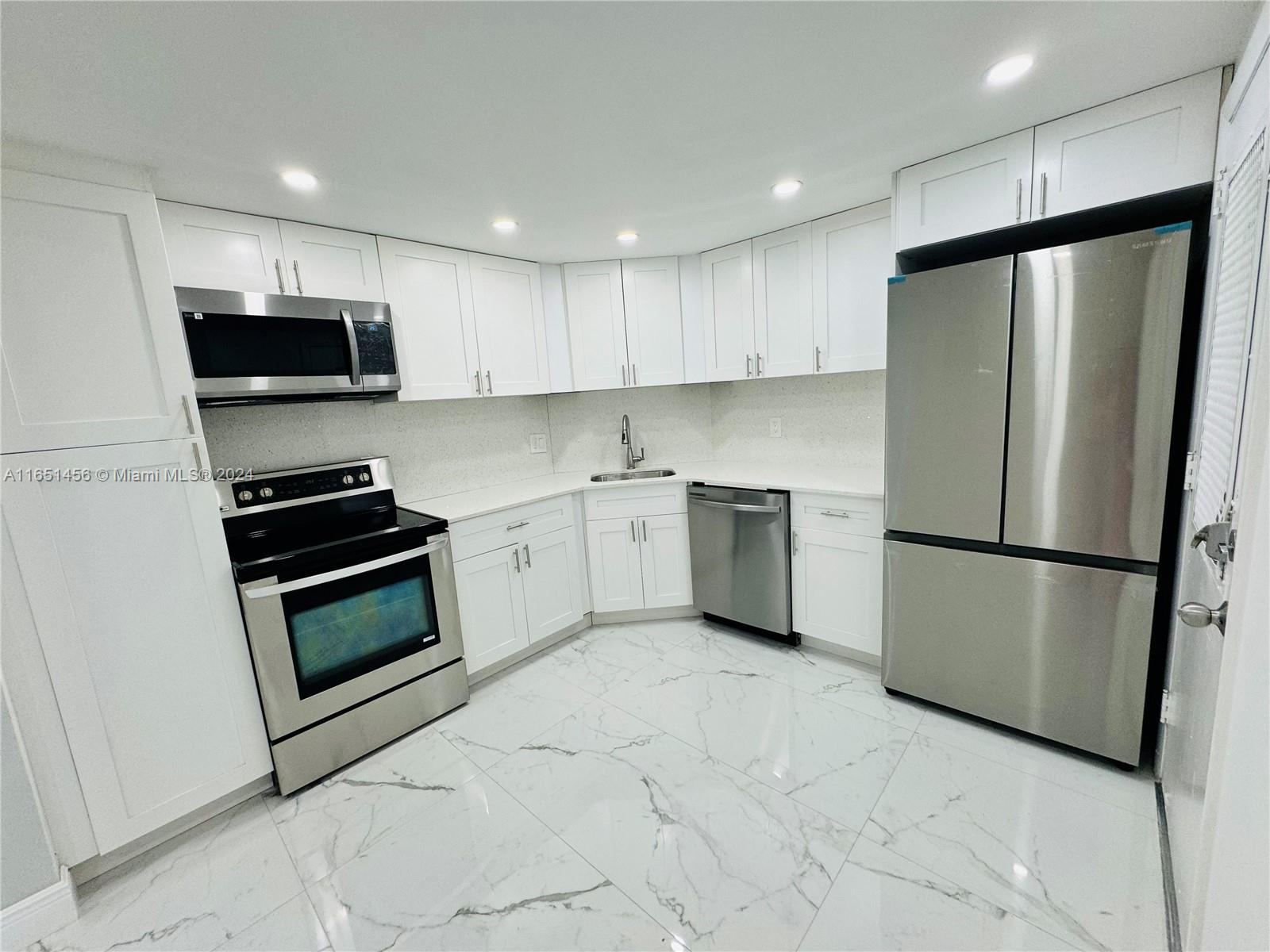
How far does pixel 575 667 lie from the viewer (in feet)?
8.79

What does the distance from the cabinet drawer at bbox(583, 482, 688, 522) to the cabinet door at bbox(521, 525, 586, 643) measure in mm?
207

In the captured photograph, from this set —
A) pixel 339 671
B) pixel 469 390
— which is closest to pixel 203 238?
pixel 469 390

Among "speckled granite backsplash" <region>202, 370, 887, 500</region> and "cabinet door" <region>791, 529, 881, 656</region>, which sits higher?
"speckled granite backsplash" <region>202, 370, 887, 500</region>

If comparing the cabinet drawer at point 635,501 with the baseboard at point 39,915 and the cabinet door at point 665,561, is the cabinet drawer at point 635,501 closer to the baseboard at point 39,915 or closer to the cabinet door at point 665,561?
the cabinet door at point 665,561

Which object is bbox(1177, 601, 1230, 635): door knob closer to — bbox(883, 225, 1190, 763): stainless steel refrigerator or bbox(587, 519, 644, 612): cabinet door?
bbox(883, 225, 1190, 763): stainless steel refrigerator

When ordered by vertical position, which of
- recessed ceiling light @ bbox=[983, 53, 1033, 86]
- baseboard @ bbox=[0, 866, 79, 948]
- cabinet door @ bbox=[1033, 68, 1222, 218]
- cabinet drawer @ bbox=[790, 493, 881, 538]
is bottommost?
baseboard @ bbox=[0, 866, 79, 948]

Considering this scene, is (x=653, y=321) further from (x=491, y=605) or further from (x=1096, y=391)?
(x=1096, y=391)

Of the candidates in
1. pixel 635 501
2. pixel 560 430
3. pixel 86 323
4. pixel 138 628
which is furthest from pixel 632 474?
pixel 86 323

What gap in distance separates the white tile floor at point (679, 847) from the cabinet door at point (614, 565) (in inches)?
33.5

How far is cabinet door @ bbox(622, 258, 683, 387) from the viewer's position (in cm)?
307

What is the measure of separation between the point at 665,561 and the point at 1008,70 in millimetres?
2462

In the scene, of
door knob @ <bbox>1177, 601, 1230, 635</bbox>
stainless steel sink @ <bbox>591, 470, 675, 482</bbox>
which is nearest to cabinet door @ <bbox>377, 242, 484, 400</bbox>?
stainless steel sink @ <bbox>591, 470, 675, 482</bbox>

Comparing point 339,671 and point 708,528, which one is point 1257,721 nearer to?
point 708,528

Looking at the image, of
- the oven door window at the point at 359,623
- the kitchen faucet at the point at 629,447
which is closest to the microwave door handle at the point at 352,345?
the oven door window at the point at 359,623
